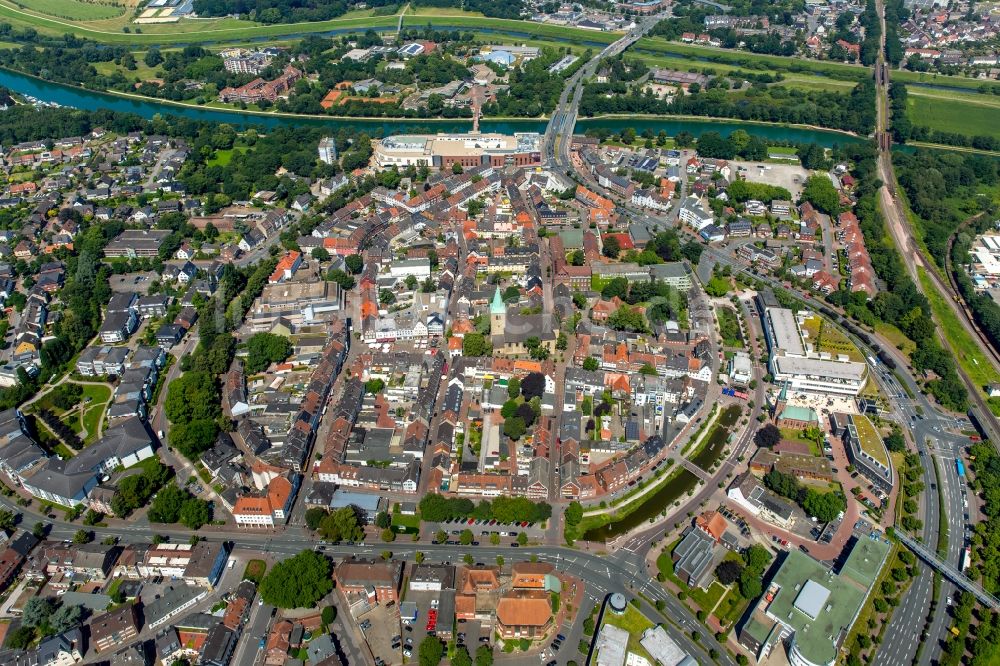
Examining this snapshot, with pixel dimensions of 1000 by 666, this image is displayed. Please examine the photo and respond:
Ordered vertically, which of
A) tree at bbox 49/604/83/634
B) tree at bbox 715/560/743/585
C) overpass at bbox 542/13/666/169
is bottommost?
tree at bbox 49/604/83/634

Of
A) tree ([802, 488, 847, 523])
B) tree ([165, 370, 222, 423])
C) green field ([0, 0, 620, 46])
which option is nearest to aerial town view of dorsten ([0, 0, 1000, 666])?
tree ([165, 370, 222, 423])

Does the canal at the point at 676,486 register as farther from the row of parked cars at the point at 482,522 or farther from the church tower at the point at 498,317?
the church tower at the point at 498,317

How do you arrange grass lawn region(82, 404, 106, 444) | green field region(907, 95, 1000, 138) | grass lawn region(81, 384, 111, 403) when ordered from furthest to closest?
green field region(907, 95, 1000, 138), grass lawn region(81, 384, 111, 403), grass lawn region(82, 404, 106, 444)

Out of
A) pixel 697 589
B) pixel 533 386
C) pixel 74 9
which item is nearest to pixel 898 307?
pixel 533 386

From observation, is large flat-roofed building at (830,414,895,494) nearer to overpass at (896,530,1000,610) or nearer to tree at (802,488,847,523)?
tree at (802,488,847,523)

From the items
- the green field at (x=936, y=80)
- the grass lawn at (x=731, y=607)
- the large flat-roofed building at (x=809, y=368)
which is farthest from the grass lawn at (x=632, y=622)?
the green field at (x=936, y=80)

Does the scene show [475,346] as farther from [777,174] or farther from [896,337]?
[777,174]

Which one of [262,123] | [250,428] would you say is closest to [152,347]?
[250,428]
